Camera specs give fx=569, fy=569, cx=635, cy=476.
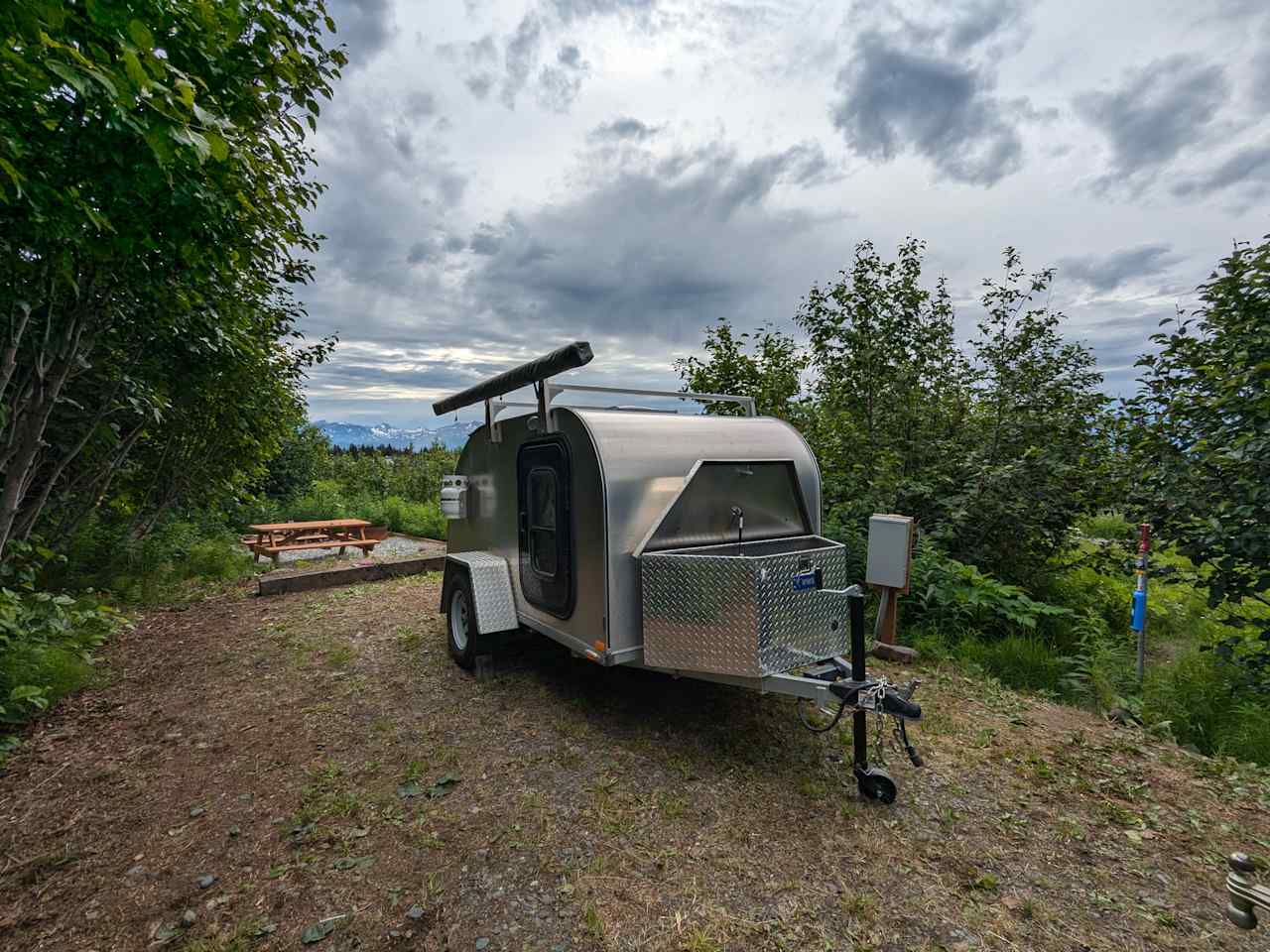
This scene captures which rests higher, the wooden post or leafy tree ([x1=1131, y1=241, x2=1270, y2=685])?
leafy tree ([x1=1131, y1=241, x2=1270, y2=685])

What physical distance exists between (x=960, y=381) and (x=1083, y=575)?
3.00 m

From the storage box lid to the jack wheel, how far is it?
1678 mm

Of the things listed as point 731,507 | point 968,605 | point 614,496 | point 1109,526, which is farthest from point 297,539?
point 1109,526

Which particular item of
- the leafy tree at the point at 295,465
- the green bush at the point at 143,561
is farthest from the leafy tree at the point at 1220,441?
the leafy tree at the point at 295,465

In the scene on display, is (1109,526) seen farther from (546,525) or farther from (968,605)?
(546,525)

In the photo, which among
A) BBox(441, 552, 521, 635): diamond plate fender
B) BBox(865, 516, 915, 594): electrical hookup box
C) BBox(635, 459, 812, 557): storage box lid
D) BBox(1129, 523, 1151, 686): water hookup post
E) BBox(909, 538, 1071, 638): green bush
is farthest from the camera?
BBox(909, 538, 1071, 638): green bush

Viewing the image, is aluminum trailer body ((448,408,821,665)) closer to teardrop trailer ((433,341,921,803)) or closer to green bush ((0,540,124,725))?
teardrop trailer ((433,341,921,803))

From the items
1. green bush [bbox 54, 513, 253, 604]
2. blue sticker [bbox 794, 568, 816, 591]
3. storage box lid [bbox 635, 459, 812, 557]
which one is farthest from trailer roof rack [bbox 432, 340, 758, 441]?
green bush [bbox 54, 513, 253, 604]

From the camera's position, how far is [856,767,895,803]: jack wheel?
3.17 m

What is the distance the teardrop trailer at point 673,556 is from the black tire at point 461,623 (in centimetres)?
4

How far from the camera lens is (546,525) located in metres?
4.55

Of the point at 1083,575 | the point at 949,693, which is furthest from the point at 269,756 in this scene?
the point at 1083,575

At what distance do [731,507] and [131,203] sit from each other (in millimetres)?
4092

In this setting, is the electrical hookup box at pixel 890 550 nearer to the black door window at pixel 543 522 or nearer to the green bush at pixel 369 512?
the black door window at pixel 543 522
